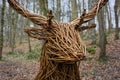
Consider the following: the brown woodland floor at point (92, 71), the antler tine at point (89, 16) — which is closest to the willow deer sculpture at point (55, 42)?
the antler tine at point (89, 16)

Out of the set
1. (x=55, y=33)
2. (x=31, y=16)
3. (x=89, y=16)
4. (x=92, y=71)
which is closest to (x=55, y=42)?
(x=55, y=33)

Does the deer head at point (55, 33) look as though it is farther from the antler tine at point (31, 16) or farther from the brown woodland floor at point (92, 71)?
the brown woodland floor at point (92, 71)

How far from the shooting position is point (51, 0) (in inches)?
1542

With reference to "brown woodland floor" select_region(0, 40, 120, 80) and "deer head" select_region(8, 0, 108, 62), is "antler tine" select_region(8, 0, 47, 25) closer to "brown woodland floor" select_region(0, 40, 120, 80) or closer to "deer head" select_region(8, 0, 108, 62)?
"deer head" select_region(8, 0, 108, 62)

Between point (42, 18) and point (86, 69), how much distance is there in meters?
11.1

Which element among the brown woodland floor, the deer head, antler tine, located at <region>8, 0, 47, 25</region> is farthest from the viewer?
the brown woodland floor

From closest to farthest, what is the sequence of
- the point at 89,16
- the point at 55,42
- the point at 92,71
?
the point at 55,42, the point at 89,16, the point at 92,71

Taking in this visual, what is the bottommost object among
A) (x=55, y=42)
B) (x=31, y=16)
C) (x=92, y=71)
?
(x=92, y=71)

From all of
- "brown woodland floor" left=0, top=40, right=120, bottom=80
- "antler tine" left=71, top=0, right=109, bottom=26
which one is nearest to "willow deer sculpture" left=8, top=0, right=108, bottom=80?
"antler tine" left=71, top=0, right=109, bottom=26

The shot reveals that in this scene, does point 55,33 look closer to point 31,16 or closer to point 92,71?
point 31,16

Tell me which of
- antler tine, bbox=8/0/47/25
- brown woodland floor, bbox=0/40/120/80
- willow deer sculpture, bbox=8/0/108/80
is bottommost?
brown woodland floor, bbox=0/40/120/80

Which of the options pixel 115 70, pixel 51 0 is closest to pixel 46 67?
pixel 115 70

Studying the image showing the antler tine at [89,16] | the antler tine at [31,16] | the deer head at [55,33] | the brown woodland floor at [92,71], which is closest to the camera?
the deer head at [55,33]

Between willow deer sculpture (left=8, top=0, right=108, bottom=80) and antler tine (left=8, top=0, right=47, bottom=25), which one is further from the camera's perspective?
antler tine (left=8, top=0, right=47, bottom=25)
